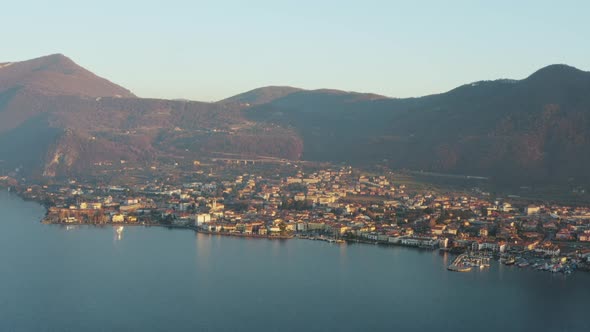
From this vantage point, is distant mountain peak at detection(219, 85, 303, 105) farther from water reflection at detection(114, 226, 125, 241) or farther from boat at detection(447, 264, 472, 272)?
boat at detection(447, 264, 472, 272)

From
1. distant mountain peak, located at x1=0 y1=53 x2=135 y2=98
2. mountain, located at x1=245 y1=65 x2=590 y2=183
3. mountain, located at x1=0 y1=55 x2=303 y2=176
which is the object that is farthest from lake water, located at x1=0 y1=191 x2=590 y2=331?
distant mountain peak, located at x1=0 y1=53 x2=135 y2=98

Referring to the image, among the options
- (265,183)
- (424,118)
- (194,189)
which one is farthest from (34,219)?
(424,118)

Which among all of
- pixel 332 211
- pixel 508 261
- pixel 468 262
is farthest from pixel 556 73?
pixel 468 262

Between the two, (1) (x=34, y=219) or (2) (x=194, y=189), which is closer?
(1) (x=34, y=219)

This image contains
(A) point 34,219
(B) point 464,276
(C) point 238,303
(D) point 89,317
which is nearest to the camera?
(D) point 89,317

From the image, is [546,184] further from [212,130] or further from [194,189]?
[212,130]

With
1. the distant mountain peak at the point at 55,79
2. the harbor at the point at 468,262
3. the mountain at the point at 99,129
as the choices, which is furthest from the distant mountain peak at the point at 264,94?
the harbor at the point at 468,262

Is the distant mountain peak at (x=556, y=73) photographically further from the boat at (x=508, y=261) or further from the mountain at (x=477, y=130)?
the boat at (x=508, y=261)
